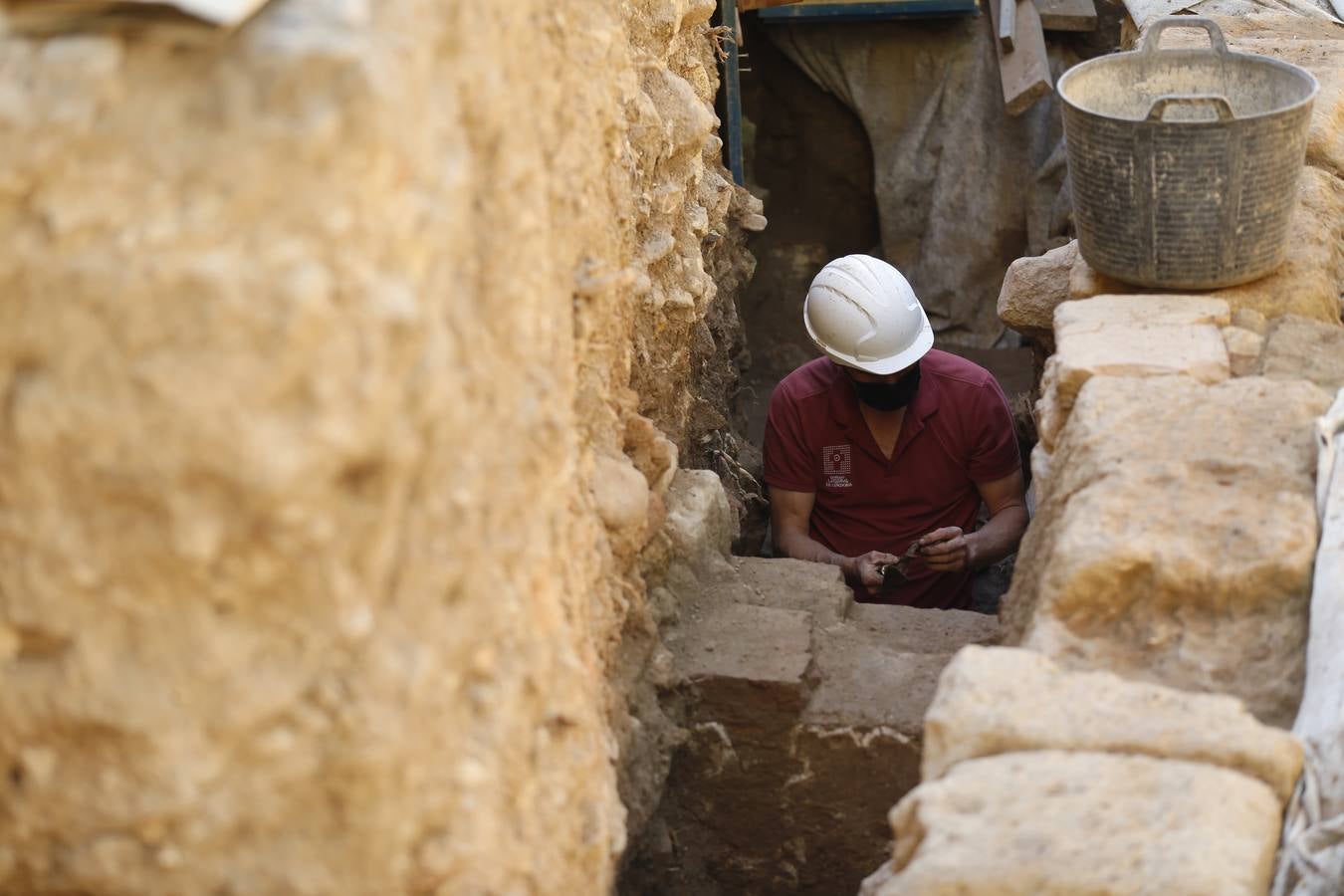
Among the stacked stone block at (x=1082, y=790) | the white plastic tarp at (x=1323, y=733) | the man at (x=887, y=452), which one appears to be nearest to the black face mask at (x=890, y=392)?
the man at (x=887, y=452)

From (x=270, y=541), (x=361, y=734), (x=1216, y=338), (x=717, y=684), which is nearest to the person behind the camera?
(x=270, y=541)

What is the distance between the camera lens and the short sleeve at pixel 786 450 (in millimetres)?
4742

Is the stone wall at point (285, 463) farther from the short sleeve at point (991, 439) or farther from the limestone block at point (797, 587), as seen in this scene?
the short sleeve at point (991, 439)

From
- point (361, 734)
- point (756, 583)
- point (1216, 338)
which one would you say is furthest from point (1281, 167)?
point (361, 734)

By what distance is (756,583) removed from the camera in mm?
3531

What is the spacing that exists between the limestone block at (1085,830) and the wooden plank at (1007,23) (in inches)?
232

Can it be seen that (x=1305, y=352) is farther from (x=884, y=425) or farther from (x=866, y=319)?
(x=884, y=425)

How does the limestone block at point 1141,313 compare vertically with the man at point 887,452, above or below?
above

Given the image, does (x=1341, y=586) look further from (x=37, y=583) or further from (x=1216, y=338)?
(x=37, y=583)

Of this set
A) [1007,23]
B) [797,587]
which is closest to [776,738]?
[797,587]

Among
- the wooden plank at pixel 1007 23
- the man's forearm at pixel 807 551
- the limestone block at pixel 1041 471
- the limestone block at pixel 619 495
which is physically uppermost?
the wooden plank at pixel 1007 23

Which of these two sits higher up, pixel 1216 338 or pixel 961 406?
pixel 1216 338

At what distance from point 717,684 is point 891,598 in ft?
5.46

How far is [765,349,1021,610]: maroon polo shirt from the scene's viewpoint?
183 inches
